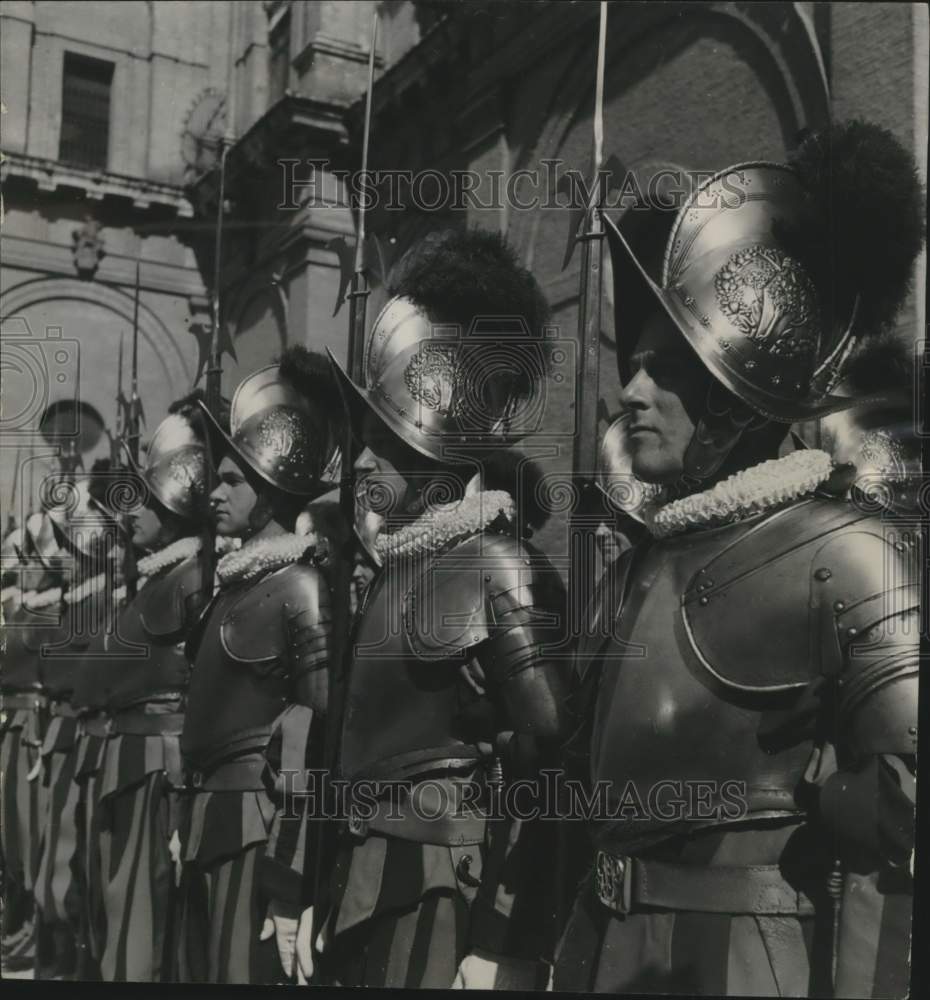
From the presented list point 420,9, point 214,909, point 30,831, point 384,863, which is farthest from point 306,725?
point 30,831

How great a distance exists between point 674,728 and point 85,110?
3.60 metres

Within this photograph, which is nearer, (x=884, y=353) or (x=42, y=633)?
(x=884, y=353)

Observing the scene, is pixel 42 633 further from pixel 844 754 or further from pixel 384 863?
pixel 844 754

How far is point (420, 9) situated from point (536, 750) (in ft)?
8.16

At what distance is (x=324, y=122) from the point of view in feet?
14.8

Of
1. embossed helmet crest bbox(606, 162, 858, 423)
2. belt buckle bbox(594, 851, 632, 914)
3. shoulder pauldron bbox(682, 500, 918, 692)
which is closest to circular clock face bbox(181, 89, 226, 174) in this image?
embossed helmet crest bbox(606, 162, 858, 423)

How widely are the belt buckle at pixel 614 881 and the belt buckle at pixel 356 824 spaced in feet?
2.61

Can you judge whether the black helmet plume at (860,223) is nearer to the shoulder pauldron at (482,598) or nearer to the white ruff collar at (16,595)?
the shoulder pauldron at (482,598)

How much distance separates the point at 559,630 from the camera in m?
3.45

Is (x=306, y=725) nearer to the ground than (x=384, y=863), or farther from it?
farther from it

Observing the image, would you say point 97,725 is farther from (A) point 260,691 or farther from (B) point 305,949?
(B) point 305,949

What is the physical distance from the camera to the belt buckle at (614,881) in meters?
2.96

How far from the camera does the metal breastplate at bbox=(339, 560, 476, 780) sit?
358cm

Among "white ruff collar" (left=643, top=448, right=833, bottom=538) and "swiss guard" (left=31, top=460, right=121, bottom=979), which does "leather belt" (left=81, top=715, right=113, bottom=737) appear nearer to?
"swiss guard" (left=31, top=460, right=121, bottom=979)
